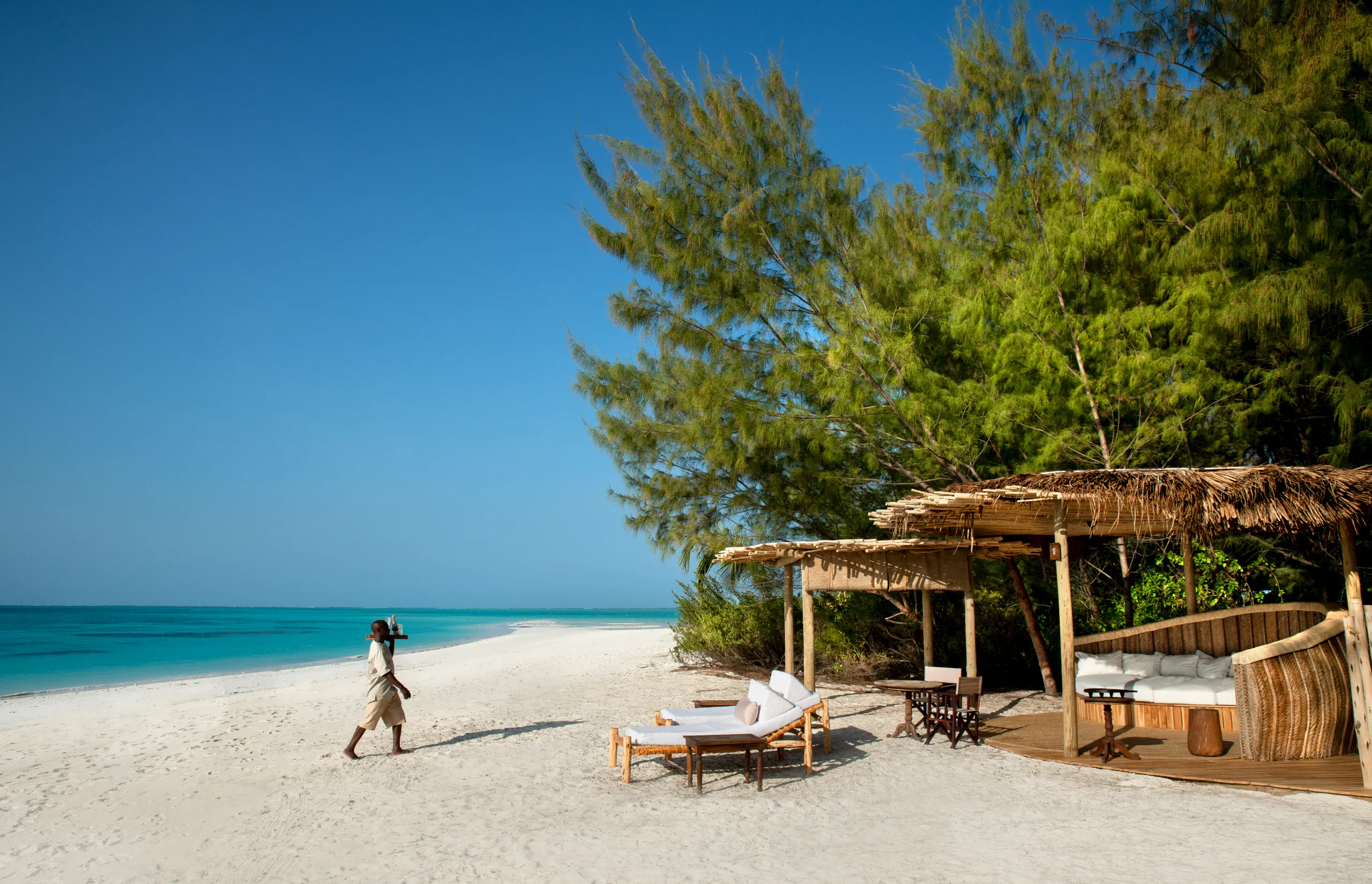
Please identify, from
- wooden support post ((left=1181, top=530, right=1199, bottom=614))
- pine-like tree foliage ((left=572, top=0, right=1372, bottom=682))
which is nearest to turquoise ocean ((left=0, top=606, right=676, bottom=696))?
pine-like tree foliage ((left=572, top=0, right=1372, bottom=682))

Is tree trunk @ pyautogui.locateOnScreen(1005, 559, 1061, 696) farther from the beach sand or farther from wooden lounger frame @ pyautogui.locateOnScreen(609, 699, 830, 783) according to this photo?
wooden lounger frame @ pyautogui.locateOnScreen(609, 699, 830, 783)

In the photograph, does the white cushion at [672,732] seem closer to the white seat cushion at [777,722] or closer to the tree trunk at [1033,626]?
the white seat cushion at [777,722]

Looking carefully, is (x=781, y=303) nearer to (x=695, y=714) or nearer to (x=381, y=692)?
(x=695, y=714)

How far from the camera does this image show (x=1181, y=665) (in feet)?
30.9

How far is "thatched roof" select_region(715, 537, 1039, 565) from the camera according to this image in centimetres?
879

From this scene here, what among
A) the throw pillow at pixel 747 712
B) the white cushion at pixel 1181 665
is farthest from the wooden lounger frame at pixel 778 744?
the white cushion at pixel 1181 665

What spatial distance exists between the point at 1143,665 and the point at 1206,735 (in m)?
2.67

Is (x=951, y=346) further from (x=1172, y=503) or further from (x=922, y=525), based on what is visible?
(x=1172, y=503)

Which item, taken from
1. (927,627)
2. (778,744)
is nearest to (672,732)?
(778,744)

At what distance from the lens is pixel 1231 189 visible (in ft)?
29.2

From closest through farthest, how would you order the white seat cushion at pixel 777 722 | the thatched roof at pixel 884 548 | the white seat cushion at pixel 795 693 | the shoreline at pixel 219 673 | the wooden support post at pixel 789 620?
1. the white seat cushion at pixel 777 722
2. the white seat cushion at pixel 795 693
3. the thatched roof at pixel 884 548
4. the wooden support post at pixel 789 620
5. the shoreline at pixel 219 673

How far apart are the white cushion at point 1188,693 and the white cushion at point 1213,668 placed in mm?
280

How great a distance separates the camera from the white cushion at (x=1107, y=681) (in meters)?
9.20

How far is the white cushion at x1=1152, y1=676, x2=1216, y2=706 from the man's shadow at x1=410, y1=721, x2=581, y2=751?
6.23 meters
